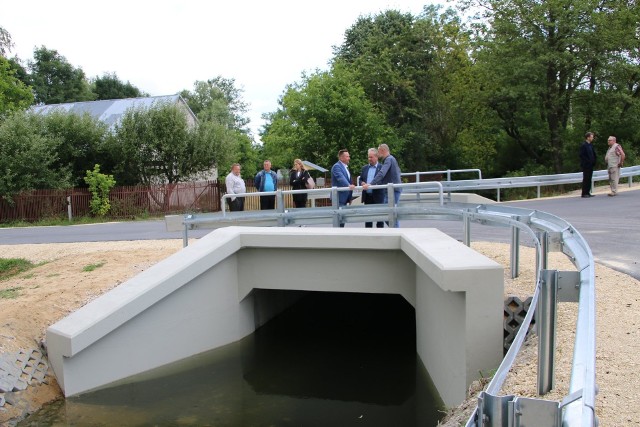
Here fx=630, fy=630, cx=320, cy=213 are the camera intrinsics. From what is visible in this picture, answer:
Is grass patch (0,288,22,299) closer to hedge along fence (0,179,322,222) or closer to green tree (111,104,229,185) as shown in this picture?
hedge along fence (0,179,322,222)

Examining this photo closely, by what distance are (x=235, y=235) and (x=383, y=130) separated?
994 inches

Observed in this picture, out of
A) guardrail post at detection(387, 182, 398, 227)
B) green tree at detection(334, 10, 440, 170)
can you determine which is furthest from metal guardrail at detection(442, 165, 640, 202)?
green tree at detection(334, 10, 440, 170)

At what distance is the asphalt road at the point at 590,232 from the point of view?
9.39m

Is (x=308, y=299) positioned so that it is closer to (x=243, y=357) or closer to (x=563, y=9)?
(x=243, y=357)

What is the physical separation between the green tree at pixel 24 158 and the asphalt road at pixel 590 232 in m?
6.19

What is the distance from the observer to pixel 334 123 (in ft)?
110

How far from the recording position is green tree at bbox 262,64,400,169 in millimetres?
33188

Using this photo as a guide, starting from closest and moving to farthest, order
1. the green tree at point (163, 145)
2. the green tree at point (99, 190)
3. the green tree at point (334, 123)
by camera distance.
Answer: the green tree at point (99, 190), the green tree at point (163, 145), the green tree at point (334, 123)

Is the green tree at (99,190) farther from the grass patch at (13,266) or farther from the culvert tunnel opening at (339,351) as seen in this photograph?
the culvert tunnel opening at (339,351)

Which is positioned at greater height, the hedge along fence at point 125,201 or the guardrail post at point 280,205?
the guardrail post at point 280,205

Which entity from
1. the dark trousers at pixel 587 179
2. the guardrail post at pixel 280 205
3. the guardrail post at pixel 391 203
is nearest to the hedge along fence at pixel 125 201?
the dark trousers at pixel 587 179

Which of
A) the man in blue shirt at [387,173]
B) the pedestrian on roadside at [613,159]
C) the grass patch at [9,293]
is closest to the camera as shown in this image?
the grass patch at [9,293]

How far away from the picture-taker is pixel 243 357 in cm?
988

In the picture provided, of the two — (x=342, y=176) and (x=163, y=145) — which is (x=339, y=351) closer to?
(x=342, y=176)
